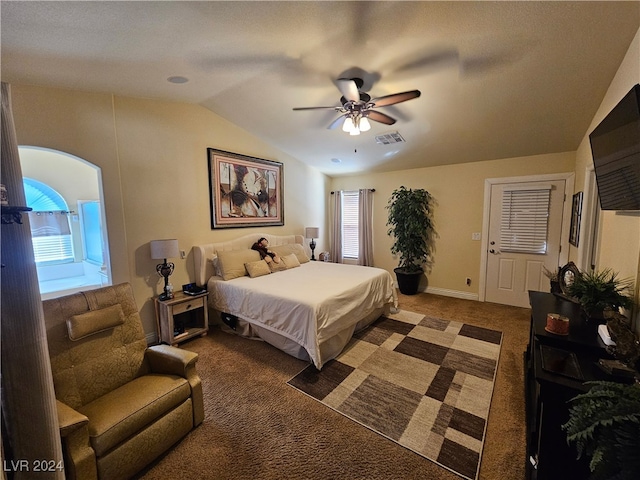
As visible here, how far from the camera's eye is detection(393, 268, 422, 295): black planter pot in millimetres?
4727

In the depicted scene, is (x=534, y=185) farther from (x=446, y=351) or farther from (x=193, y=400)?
(x=193, y=400)

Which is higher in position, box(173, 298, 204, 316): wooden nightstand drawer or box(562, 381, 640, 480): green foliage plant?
box(562, 381, 640, 480): green foliage plant

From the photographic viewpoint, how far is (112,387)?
1759 mm

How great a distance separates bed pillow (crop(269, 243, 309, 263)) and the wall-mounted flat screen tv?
11.5ft

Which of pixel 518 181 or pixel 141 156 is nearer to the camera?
pixel 141 156

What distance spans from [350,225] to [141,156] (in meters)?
3.95

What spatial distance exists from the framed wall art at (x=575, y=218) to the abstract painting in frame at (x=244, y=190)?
408cm

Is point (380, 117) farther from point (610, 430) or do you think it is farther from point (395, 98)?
point (610, 430)

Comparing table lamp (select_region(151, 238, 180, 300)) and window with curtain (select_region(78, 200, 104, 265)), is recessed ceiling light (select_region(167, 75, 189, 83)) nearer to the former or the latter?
table lamp (select_region(151, 238, 180, 300))

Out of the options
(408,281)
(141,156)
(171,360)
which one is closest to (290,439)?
(171,360)

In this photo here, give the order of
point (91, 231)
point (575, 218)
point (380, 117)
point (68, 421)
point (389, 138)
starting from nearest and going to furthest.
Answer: point (68, 421) < point (380, 117) < point (575, 218) < point (389, 138) < point (91, 231)

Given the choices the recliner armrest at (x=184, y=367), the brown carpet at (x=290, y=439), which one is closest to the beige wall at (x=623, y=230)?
the brown carpet at (x=290, y=439)

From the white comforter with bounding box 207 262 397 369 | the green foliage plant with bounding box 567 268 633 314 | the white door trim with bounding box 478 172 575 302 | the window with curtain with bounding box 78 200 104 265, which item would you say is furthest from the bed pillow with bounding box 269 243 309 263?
the green foliage plant with bounding box 567 268 633 314

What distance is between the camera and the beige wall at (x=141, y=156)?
8.01 feet
